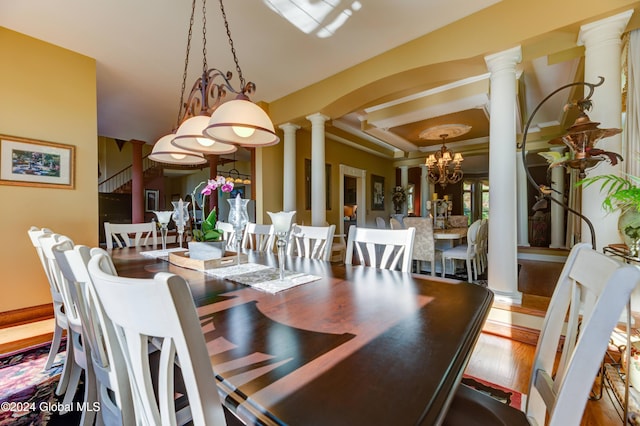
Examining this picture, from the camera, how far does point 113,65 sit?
10.5ft

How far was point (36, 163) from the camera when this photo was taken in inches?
108

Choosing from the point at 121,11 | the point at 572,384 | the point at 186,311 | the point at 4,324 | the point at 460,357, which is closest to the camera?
the point at 186,311

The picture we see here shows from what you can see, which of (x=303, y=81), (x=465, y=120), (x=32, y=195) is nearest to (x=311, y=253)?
(x=303, y=81)

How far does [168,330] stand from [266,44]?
3114 mm

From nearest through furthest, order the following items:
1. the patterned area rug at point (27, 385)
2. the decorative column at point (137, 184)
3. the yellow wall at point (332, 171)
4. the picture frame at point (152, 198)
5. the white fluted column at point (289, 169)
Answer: the patterned area rug at point (27, 385) → the white fluted column at point (289, 169) → the yellow wall at point (332, 171) → the decorative column at point (137, 184) → the picture frame at point (152, 198)

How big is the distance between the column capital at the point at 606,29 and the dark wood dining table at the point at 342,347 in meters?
2.23

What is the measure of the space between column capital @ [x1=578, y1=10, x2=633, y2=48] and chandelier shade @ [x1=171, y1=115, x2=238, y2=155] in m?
2.76

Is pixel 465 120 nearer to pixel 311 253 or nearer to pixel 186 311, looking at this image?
pixel 311 253

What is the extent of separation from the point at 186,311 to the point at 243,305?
2.01 ft

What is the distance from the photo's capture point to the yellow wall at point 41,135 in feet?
8.61

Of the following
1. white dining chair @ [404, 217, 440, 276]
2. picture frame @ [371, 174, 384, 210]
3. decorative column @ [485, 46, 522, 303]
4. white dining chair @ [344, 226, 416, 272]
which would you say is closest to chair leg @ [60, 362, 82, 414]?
white dining chair @ [344, 226, 416, 272]

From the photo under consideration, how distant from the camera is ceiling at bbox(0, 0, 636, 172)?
Answer: 236cm

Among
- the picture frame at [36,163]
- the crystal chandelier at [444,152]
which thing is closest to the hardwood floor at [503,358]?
the picture frame at [36,163]

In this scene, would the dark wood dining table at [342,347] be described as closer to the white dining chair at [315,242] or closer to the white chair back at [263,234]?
the white dining chair at [315,242]
